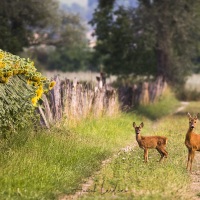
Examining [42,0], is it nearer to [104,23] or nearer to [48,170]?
[104,23]

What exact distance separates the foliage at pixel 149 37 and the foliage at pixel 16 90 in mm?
22855

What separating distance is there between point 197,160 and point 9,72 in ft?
16.4

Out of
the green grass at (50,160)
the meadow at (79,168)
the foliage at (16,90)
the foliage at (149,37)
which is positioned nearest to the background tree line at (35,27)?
the foliage at (149,37)

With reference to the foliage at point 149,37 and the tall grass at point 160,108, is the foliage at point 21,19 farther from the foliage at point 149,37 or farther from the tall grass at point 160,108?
the tall grass at point 160,108

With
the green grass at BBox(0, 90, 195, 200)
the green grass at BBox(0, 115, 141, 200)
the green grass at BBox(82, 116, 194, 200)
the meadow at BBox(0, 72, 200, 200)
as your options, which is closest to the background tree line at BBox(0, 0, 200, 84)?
the green grass at BBox(0, 115, 141, 200)

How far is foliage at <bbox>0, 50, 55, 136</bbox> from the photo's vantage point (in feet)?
36.0

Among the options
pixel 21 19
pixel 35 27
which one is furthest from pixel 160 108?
pixel 35 27

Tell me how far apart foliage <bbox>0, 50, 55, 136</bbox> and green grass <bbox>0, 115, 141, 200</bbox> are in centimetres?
44

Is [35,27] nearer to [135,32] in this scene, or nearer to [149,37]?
[135,32]

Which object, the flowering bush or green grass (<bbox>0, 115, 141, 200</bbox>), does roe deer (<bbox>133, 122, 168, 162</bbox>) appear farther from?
the flowering bush

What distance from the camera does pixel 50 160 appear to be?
11.4 meters

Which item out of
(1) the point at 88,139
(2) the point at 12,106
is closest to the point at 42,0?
(1) the point at 88,139

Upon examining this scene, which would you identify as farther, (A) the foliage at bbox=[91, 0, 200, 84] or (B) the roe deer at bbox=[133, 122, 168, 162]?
(A) the foliage at bbox=[91, 0, 200, 84]

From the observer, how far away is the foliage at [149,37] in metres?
35.7
